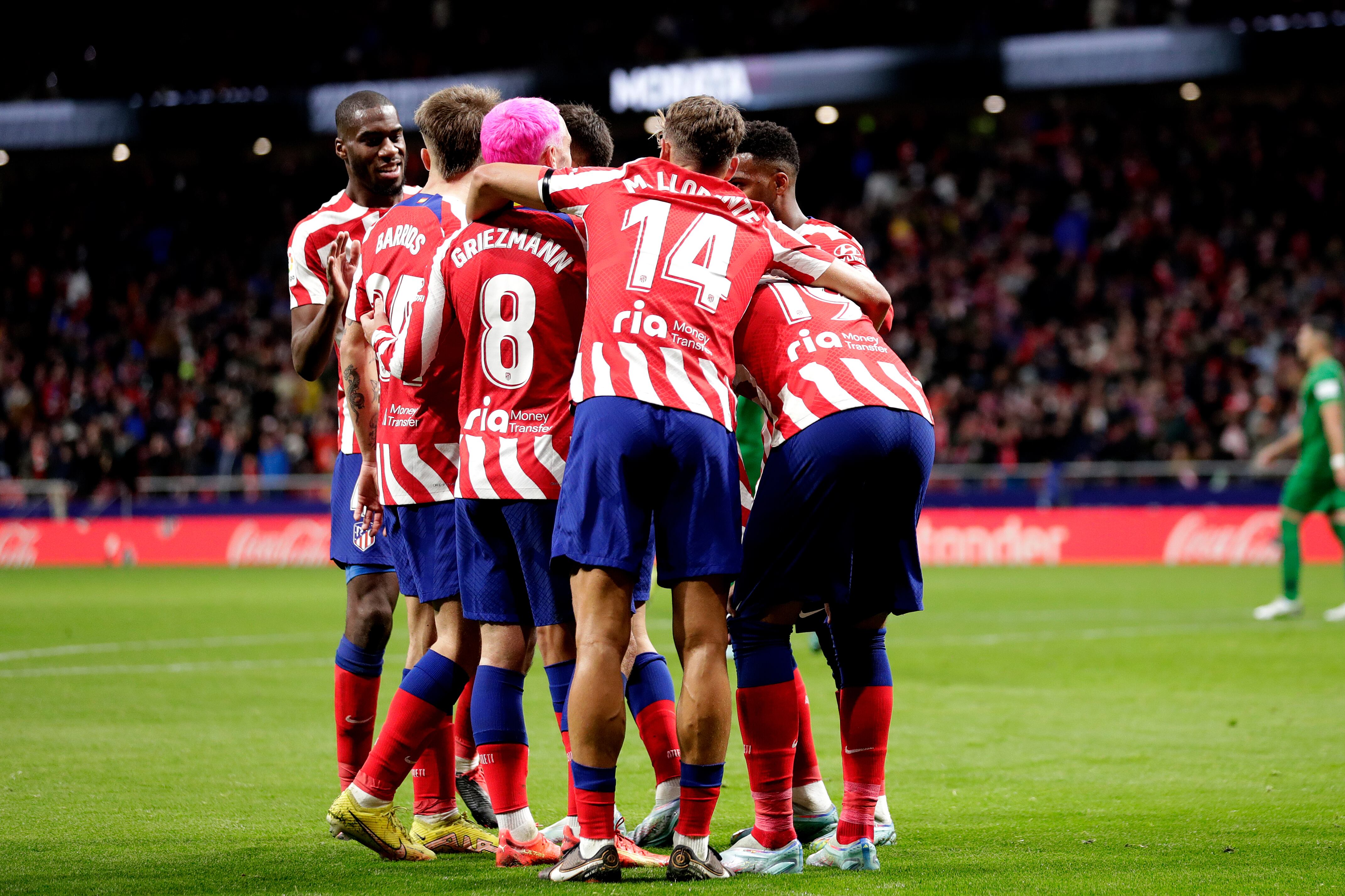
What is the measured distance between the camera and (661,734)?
4613mm

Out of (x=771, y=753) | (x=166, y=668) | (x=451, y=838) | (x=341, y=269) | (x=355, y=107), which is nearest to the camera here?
(x=771, y=753)

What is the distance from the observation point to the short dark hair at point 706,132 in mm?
4316

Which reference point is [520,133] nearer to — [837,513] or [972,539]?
[837,513]

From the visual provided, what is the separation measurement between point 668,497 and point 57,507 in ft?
74.0

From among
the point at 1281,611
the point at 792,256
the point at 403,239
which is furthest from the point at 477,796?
the point at 1281,611

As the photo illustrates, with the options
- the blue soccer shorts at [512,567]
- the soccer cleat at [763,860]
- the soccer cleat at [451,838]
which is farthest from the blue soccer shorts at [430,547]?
the soccer cleat at [763,860]

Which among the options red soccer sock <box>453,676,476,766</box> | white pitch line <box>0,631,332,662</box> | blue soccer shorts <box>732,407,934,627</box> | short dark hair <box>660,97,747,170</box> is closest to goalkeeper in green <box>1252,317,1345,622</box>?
white pitch line <box>0,631,332,662</box>

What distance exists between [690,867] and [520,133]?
223cm

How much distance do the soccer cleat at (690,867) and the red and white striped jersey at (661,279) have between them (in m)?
1.23

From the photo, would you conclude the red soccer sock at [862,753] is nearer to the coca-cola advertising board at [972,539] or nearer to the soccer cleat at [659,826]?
the soccer cleat at [659,826]

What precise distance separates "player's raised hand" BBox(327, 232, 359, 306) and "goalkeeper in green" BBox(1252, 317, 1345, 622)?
9.48 metres

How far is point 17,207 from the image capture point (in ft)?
109

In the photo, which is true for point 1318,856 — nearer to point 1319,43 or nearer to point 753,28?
point 1319,43

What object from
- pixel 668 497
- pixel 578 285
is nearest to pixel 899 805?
pixel 668 497
